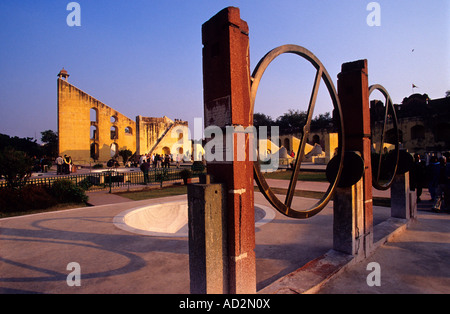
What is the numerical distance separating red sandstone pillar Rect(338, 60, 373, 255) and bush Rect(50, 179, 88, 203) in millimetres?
7827

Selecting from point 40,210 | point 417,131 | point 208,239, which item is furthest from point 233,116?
point 417,131

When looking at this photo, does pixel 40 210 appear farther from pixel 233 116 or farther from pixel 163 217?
pixel 233 116

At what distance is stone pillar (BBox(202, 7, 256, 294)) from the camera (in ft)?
6.14

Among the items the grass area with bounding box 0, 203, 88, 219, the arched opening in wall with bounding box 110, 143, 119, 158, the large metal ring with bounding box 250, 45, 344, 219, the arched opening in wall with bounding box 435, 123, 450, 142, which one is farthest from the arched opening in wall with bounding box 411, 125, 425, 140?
the arched opening in wall with bounding box 110, 143, 119, 158

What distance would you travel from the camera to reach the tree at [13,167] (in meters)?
7.71

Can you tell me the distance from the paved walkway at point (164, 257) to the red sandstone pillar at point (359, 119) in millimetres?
518

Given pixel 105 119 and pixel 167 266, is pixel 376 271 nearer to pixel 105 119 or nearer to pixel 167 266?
pixel 167 266

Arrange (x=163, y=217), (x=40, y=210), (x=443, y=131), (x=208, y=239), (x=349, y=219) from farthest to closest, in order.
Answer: (x=443, y=131)
(x=40, y=210)
(x=163, y=217)
(x=349, y=219)
(x=208, y=239)

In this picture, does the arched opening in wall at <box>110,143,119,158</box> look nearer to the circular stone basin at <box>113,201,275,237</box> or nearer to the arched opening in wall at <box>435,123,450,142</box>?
the circular stone basin at <box>113,201,275,237</box>

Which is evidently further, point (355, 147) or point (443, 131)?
point (443, 131)

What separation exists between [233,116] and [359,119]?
2.29m

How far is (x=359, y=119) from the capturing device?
336 cm

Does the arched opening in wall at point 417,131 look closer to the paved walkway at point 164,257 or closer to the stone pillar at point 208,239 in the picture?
the paved walkway at point 164,257

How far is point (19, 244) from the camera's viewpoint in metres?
4.04
